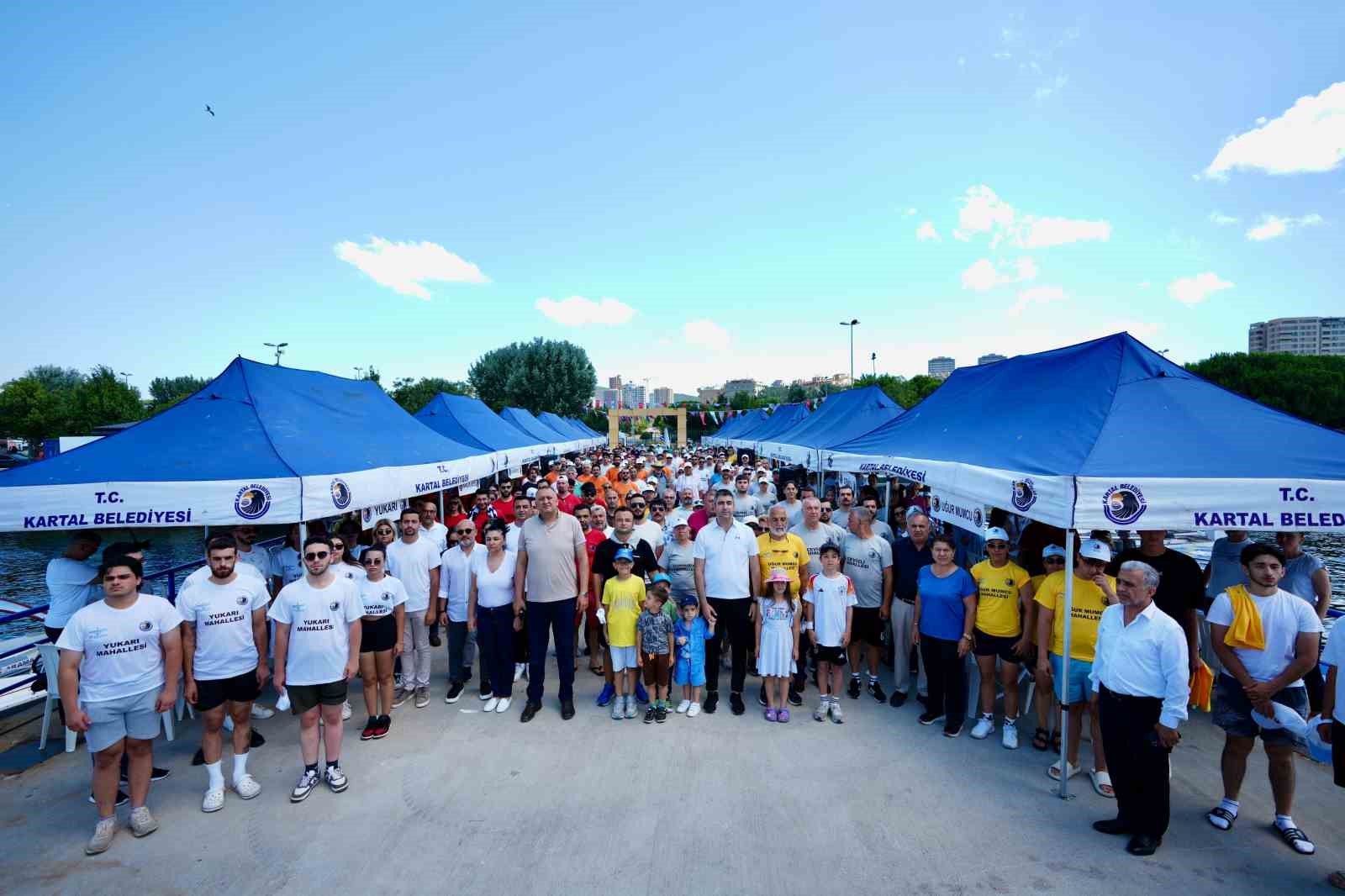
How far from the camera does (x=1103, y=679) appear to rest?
3457mm

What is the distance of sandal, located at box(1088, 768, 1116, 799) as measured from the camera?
382cm

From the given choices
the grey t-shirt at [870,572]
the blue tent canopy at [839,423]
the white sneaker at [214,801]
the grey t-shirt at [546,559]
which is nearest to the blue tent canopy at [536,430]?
the blue tent canopy at [839,423]

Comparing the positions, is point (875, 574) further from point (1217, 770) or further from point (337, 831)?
point (337, 831)

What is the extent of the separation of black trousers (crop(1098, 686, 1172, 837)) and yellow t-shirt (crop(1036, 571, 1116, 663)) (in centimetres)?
52

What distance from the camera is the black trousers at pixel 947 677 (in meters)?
4.64

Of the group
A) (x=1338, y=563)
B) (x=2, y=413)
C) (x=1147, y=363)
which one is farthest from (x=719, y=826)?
(x=2, y=413)

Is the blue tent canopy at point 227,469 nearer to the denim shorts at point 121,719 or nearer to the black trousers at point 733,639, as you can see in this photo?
the denim shorts at point 121,719

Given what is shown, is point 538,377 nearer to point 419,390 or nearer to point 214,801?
point 419,390

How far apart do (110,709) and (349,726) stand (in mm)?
1780

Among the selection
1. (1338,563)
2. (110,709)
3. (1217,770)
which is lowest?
(1338,563)

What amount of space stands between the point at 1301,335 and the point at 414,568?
184 m

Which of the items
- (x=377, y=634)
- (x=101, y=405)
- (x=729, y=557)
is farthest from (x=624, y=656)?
(x=101, y=405)

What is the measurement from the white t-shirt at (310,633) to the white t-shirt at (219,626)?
0.27 metres

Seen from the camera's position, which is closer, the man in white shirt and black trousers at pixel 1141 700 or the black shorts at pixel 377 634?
the man in white shirt and black trousers at pixel 1141 700
